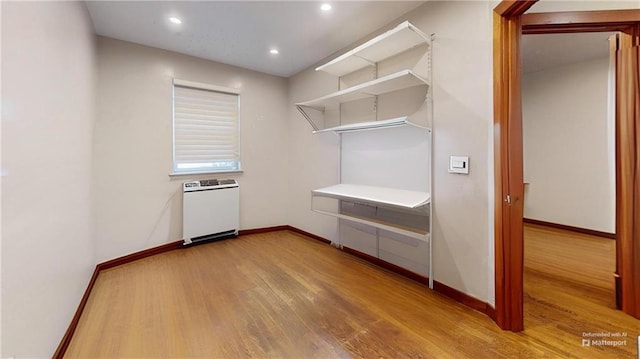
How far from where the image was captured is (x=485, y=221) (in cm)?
185

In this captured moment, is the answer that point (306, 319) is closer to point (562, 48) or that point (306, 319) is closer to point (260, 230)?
point (260, 230)

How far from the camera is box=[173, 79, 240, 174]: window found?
330 centimetres

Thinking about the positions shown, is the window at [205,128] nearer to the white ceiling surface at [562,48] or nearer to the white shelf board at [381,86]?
the white shelf board at [381,86]

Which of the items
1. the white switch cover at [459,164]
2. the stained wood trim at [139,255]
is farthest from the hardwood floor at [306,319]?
the white switch cover at [459,164]

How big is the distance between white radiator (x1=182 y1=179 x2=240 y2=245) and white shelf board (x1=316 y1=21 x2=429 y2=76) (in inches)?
83.9

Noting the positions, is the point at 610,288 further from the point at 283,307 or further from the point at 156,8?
the point at 156,8

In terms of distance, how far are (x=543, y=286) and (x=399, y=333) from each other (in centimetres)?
158

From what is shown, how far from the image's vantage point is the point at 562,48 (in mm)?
3330

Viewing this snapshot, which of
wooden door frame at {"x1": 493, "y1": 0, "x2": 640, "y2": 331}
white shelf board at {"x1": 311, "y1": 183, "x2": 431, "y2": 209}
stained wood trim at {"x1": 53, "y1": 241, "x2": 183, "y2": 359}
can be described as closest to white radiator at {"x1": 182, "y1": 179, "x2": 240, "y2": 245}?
stained wood trim at {"x1": 53, "y1": 241, "x2": 183, "y2": 359}

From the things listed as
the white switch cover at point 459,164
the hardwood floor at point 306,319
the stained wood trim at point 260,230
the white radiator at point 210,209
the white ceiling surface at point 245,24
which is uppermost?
the white ceiling surface at point 245,24

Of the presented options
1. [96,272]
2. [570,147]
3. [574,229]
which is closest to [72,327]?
[96,272]

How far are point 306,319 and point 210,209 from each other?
2252 millimetres

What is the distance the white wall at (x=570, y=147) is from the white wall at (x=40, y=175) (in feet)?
19.6

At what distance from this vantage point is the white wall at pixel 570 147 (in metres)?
3.67
